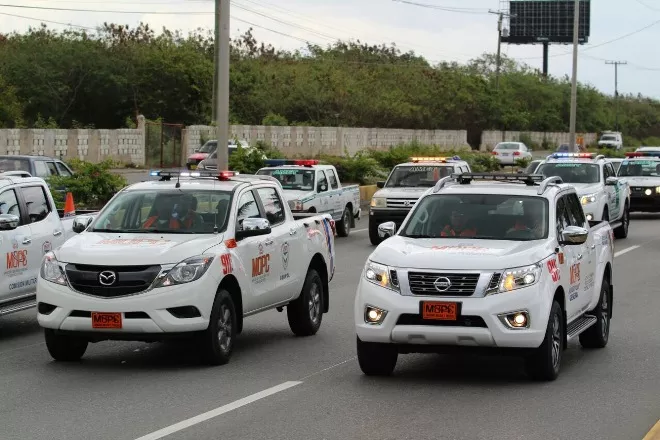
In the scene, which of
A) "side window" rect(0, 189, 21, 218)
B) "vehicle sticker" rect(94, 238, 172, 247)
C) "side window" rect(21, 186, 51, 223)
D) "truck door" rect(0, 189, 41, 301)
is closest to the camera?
"vehicle sticker" rect(94, 238, 172, 247)

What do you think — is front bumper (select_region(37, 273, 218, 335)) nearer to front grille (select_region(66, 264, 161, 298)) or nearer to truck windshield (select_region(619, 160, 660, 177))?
front grille (select_region(66, 264, 161, 298))

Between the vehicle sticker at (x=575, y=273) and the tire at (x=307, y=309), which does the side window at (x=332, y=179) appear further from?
the vehicle sticker at (x=575, y=273)

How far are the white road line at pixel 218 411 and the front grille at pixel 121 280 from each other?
1.51 metres

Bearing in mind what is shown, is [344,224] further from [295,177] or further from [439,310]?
[439,310]

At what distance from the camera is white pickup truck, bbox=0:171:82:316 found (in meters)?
13.6

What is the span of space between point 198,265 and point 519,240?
2.85 m

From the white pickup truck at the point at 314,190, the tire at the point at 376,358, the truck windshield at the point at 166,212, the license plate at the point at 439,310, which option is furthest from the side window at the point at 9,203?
the white pickup truck at the point at 314,190

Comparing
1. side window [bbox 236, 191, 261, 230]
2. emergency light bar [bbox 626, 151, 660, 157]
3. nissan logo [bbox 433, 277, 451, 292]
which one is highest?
emergency light bar [bbox 626, 151, 660, 157]

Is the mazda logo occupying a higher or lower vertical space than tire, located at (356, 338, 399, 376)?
higher

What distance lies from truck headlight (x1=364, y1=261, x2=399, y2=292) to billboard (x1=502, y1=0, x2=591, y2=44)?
12803 cm

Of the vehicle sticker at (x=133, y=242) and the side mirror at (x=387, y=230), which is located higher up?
the side mirror at (x=387, y=230)

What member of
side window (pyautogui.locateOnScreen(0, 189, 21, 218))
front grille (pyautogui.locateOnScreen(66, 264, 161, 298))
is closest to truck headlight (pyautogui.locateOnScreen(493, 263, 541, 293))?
front grille (pyautogui.locateOnScreen(66, 264, 161, 298))

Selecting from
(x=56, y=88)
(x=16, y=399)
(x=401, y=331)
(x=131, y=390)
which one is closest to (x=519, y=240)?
(x=401, y=331)

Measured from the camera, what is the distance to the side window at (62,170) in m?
31.0
